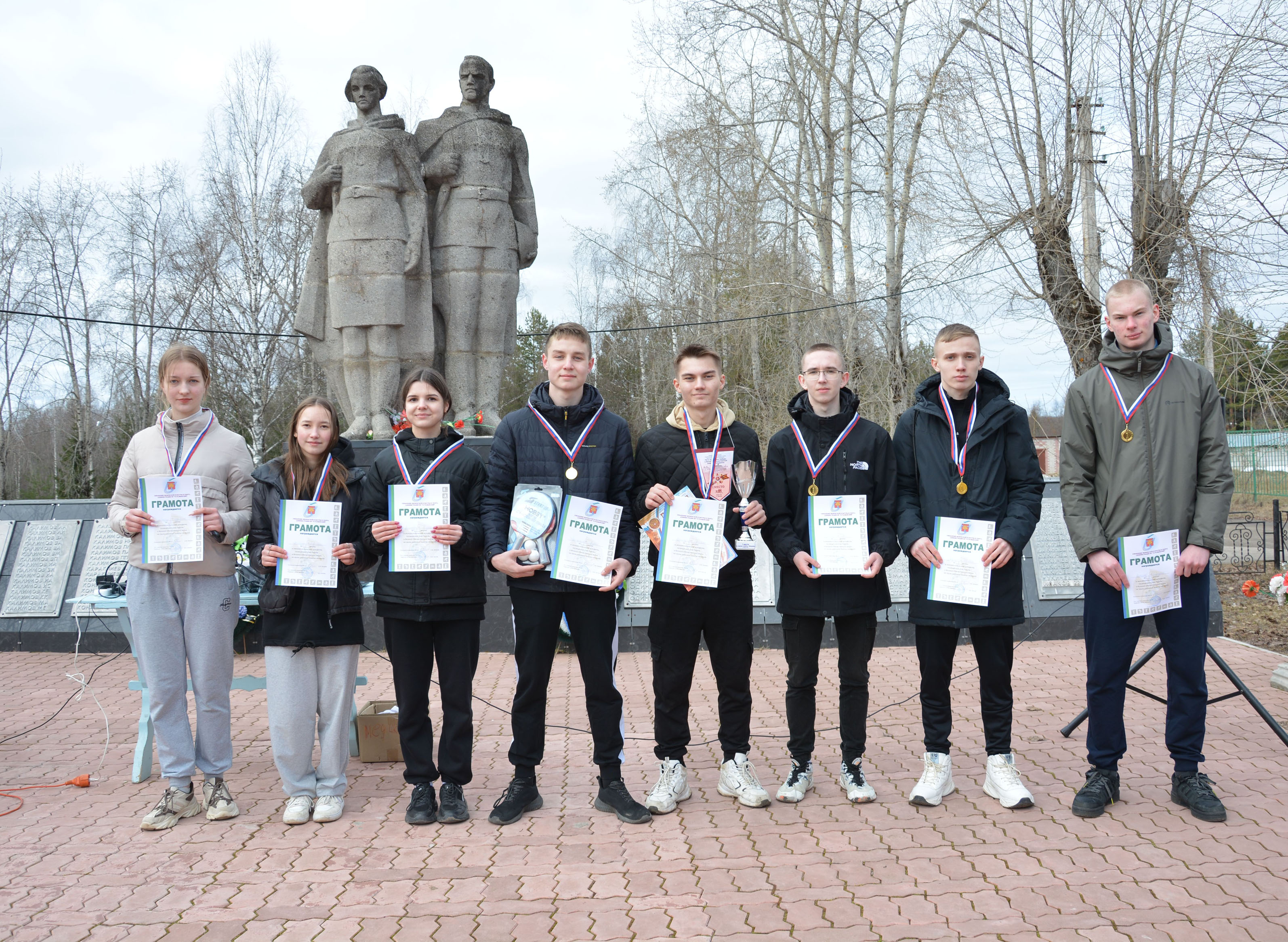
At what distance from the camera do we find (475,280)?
936 cm

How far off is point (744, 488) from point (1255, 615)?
→ 25.1 ft

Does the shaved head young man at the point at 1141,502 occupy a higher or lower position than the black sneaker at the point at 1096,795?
higher

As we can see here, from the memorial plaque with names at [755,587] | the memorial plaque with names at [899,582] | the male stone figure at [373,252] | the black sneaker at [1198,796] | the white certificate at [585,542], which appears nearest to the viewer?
the black sneaker at [1198,796]

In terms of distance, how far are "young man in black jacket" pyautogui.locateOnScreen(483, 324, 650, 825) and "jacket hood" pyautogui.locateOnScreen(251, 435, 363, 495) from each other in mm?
652

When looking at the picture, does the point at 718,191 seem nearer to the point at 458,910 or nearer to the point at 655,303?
the point at 655,303

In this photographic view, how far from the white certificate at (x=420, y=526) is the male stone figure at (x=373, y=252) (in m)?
5.12

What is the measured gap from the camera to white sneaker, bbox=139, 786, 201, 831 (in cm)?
406

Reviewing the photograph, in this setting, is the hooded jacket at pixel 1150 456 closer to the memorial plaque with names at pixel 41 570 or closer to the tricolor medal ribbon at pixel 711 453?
the tricolor medal ribbon at pixel 711 453

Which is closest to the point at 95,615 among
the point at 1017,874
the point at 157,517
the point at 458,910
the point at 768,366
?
the point at 157,517

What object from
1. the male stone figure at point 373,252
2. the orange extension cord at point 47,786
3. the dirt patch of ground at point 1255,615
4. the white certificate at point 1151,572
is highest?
the male stone figure at point 373,252

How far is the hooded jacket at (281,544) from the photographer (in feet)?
13.3

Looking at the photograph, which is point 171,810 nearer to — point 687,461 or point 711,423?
point 687,461

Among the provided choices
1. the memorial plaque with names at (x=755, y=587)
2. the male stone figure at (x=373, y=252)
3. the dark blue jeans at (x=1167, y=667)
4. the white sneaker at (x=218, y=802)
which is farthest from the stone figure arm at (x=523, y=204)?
the dark blue jeans at (x=1167, y=667)

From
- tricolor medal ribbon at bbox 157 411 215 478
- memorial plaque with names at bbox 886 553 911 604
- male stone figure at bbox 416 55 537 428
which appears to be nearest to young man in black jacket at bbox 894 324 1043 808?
tricolor medal ribbon at bbox 157 411 215 478
